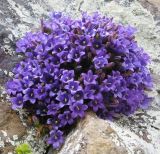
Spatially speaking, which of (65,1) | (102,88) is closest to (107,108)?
(102,88)

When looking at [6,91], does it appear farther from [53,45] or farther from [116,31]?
[116,31]

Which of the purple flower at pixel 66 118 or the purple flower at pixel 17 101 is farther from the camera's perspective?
the purple flower at pixel 17 101

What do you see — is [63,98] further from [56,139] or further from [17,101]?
[17,101]

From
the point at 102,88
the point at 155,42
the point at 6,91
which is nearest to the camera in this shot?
the point at 102,88

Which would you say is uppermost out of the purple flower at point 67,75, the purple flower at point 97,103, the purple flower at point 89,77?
the purple flower at point 89,77

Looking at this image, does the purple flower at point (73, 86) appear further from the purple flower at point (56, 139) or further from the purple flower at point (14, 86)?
the purple flower at point (14, 86)

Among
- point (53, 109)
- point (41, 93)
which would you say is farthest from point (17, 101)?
point (53, 109)

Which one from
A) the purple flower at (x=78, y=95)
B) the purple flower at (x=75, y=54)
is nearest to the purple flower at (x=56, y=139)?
the purple flower at (x=78, y=95)

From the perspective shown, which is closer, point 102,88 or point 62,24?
point 102,88
